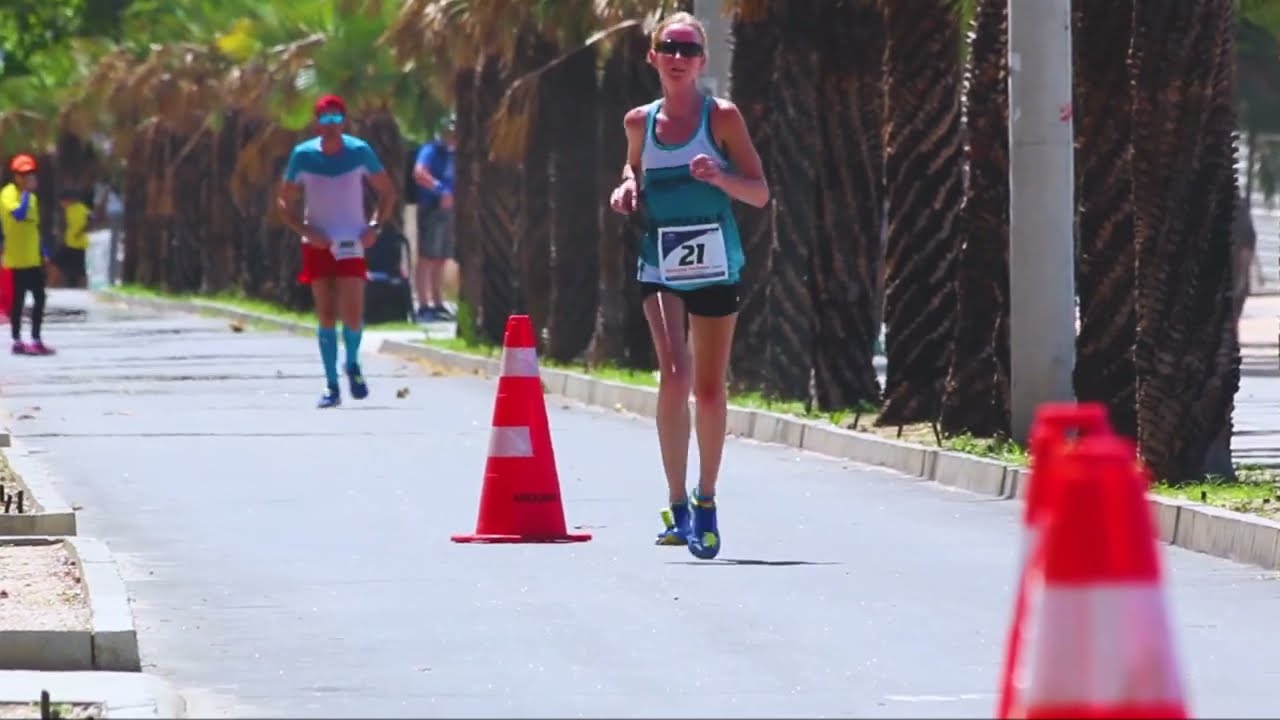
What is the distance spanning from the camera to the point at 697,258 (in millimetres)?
12570

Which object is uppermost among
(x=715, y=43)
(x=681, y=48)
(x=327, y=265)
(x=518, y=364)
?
(x=715, y=43)

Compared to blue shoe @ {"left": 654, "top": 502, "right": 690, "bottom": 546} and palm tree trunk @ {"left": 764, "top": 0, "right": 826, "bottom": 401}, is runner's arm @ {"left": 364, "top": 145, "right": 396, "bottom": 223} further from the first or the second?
blue shoe @ {"left": 654, "top": 502, "right": 690, "bottom": 546}

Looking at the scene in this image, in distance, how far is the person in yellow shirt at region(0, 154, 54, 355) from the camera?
3170 cm

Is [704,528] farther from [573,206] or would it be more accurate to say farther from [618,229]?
[573,206]

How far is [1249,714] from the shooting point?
8.73 m

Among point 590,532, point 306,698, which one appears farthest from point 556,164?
point 306,698

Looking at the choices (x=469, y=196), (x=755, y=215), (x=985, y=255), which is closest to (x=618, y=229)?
(x=755, y=215)

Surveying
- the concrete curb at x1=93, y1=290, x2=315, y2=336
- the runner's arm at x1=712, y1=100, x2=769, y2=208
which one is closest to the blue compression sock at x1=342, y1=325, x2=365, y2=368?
the runner's arm at x1=712, y1=100, x2=769, y2=208

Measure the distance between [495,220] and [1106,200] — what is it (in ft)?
55.4

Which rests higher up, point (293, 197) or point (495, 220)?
point (293, 197)

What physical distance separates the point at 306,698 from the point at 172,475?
27.1 ft

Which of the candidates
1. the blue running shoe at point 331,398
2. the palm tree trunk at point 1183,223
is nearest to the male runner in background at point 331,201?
the blue running shoe at point 331,398

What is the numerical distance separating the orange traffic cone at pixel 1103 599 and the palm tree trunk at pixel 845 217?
49.8 feet

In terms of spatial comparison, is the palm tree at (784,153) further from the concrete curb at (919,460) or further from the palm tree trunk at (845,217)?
the concrete curb at (919,460)
